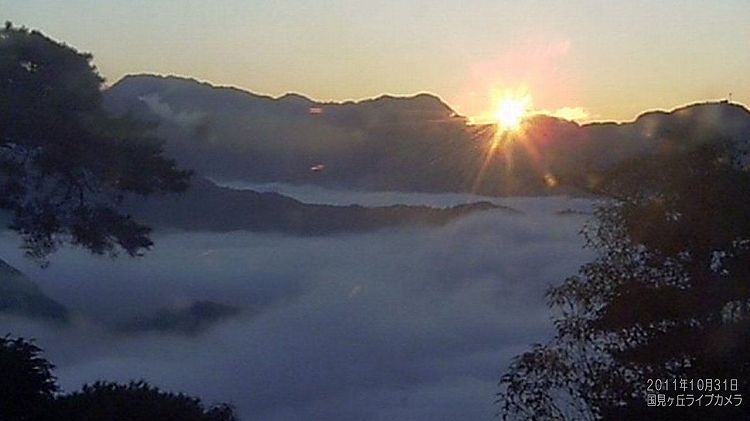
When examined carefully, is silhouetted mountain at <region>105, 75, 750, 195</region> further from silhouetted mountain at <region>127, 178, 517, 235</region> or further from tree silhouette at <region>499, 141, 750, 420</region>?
tree silhouette at <region>499, 141, 750, 420</region>

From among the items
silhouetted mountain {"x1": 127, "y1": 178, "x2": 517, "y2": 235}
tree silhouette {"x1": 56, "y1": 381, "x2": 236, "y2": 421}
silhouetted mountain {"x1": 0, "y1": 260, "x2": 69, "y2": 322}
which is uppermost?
silhouetted mountain {"x1": 127, "y1": 178, "x2": 517, "y2": 235}

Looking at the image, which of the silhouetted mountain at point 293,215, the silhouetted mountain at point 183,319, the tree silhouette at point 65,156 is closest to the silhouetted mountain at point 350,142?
the silhouetted mountain at point 293,215

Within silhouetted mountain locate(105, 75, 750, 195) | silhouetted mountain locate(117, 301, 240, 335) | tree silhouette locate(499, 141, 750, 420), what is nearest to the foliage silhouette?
tree silhouette locate(499, 141, 750, 420)

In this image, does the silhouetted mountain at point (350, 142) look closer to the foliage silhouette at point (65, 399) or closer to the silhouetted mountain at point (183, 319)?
the silhouetted mountain at point (183, 319)

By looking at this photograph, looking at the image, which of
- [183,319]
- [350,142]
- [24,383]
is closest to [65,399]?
[24,383]

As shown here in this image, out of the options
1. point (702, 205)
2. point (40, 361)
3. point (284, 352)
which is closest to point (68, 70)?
point (40, 361)
